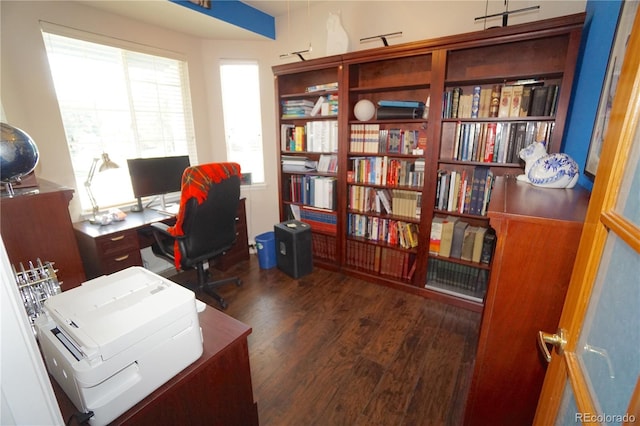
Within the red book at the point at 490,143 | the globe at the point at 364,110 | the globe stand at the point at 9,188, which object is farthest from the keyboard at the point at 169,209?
the red book at the point at 490,143

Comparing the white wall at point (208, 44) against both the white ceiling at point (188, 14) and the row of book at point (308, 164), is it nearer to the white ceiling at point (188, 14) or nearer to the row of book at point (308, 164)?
the white ceiling at point (188, 14)

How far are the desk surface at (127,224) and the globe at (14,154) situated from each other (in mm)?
621

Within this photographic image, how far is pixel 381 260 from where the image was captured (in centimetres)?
268

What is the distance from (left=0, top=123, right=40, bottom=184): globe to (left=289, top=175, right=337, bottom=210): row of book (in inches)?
77.9

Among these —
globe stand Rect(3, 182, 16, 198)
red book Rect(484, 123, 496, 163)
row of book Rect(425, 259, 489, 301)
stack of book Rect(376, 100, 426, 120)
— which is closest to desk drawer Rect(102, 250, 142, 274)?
globe stand Rect(3, 182, 16, 198)

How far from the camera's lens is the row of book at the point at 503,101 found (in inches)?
70.6

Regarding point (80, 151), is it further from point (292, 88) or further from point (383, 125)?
point (383, 125)

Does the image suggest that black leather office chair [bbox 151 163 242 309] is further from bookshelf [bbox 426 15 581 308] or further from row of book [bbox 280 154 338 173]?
bookshelf [bbox 426 15 581 308]

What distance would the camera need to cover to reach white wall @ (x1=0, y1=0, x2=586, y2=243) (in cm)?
191

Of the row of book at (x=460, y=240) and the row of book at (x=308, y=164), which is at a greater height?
the row of book at (x=308, y=164)

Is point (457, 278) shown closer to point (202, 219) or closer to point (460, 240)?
point (460, 240)

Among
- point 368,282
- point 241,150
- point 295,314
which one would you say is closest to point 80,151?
point 241,150

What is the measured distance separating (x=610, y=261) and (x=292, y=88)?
2.94 metres

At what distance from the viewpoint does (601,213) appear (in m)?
0.60
